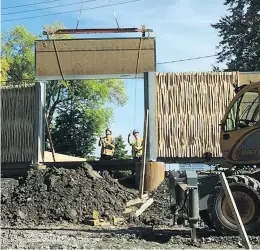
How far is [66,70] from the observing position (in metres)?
18.6

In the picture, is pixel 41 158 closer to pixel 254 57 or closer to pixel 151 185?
pixel 151 185

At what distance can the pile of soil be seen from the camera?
13978 millimetres

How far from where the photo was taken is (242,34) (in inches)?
1149

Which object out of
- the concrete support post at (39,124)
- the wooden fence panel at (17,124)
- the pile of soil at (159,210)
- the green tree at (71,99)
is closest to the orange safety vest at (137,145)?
the pile of soil at (159,210)

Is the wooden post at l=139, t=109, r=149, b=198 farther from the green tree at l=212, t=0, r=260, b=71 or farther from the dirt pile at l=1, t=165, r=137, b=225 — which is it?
the green tree at l=212, t=0, r=260, b=71

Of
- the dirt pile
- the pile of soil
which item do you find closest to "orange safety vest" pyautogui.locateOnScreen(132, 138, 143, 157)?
the pile of soil

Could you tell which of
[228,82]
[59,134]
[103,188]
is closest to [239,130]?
[103,188]

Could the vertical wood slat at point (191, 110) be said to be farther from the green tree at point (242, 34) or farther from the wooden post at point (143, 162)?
the green tree at point (242, 34)

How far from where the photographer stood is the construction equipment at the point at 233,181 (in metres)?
10.4

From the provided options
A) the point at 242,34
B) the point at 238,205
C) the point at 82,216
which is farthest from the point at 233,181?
the point at 242,34

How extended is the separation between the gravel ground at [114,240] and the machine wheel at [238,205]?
359mm

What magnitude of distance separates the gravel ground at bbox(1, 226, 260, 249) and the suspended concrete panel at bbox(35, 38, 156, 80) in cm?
795

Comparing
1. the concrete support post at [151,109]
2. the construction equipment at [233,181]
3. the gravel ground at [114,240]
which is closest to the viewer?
the gravel ground at [114,240]

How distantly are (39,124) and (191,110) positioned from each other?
201 inches
